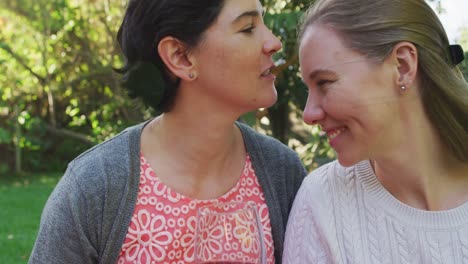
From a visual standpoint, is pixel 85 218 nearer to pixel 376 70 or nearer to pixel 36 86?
pixel 376 70

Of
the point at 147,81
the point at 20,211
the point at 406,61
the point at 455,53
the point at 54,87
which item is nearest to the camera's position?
the point at 406,61

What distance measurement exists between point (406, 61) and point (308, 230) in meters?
0.58

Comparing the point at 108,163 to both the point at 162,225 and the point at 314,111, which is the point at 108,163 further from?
the point at 314,111

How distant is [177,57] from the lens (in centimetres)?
230

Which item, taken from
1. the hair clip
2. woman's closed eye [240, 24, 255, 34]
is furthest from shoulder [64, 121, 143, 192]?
the hair clip

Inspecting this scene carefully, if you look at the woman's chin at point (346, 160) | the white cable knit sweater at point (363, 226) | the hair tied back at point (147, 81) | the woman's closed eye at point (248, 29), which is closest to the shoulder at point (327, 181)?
the white cable knit sweater at point (363, 226)

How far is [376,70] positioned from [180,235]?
89cm

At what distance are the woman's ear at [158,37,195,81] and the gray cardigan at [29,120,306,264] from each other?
0.29 metres

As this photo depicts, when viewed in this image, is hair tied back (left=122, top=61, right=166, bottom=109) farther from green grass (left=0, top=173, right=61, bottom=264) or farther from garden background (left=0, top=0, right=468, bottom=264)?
garden background (left=0, top=0, right=468, bottom=264)

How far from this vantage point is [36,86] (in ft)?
36.6

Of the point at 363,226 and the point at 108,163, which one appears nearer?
the point at 363,226

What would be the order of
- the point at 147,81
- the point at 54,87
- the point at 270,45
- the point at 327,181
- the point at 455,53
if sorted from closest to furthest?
the point at 455,53 → the point at 327,181 → the point at 270,45 → the point at 147,81 → the point at 54,87

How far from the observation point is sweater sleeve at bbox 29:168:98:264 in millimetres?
2062

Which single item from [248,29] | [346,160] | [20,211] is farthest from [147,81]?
[20,211]
